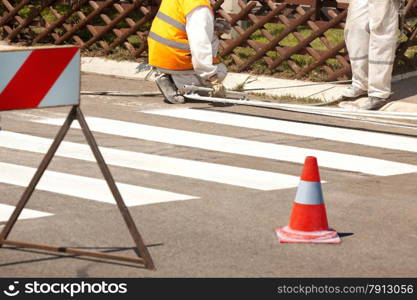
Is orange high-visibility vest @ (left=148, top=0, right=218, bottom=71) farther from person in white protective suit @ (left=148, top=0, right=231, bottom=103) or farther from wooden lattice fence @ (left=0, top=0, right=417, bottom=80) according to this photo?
wooden lattice fence @ (left=0, top=0, right=417, bottom=80)

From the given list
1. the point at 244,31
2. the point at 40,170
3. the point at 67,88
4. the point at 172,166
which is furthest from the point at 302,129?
the point at 67,88

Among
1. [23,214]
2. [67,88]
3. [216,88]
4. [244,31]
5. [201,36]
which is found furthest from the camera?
[244,31]

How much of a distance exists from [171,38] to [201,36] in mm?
412

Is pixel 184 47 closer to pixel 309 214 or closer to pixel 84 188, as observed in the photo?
pixel 84 188

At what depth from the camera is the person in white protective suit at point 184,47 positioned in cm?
1272

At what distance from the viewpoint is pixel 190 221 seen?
8156 mm

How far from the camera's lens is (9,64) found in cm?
694

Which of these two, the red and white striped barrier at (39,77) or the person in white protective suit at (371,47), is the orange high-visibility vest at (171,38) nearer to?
the person in white protective suit at (371,47)

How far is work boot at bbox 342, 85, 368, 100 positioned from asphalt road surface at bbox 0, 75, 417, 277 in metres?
0.94

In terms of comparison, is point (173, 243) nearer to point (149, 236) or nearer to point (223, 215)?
point (149, 236)

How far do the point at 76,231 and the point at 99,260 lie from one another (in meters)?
0.67

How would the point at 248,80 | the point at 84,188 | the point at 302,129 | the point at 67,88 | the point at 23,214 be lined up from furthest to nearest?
1. the point at 248,80
2. the point at 302,129
3. the point at 84,188
4. the point at 23,214
5. the point at 67,88

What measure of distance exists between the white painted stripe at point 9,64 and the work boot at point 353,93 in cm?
705

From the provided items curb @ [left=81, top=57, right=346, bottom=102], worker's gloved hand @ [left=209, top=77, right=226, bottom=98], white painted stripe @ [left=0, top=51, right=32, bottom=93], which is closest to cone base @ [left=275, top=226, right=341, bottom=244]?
white painted stripe @ [left=0, top=51, right=32, bottom=93]
